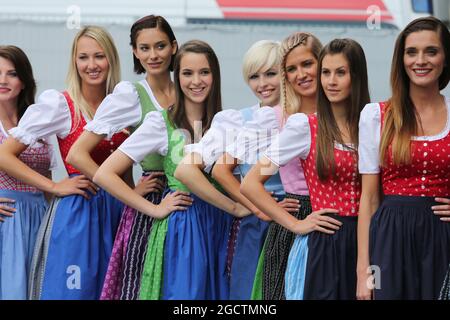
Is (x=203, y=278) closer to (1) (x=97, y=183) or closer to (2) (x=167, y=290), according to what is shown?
(2) (x=167, y=290)

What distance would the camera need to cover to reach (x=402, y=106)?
3678 mm

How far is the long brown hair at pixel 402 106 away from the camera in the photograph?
3615 mm

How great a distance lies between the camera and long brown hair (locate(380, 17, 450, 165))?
11.9ft

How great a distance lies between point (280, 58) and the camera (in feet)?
13.8

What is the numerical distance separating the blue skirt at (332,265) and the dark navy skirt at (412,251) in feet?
0.53

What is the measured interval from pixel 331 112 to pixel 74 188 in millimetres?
1080

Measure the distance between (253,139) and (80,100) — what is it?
73cm

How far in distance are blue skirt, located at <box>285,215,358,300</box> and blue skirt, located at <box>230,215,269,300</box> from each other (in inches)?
12.6

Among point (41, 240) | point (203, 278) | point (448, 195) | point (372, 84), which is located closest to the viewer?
point (448, 195)

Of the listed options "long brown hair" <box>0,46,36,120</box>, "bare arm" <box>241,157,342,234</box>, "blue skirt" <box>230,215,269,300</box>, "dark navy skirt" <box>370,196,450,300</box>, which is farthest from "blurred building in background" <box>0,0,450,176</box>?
"dark navy skirt" <box>370,196,450,300</box>

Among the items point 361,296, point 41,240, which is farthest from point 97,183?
point 361,296

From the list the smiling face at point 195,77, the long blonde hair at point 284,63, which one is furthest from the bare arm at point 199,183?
the long blonde hair at point 284,63

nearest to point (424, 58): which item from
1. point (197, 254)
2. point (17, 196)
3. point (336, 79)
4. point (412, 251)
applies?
point (336, 79)

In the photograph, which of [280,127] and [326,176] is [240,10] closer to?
[280,127]
